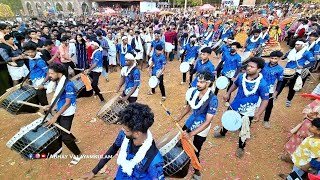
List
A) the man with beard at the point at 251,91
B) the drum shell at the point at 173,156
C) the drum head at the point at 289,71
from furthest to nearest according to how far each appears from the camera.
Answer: the drum head at the point at 289,71, the man with beard at the point at 251,91, the drum shell at the point at 173,156

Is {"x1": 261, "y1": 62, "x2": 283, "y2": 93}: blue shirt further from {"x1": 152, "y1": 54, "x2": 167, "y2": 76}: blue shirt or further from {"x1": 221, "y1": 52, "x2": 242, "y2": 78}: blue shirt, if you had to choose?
{"x1": 152, "y1": 54, "x2": 167, "y2": 76}: blue shirt

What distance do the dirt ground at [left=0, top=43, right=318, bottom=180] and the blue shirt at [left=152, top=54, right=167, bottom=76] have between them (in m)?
1.10

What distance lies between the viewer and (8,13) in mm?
30391

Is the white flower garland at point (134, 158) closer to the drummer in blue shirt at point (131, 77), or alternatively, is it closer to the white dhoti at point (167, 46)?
the drummer in blue shirt at point (131, 77)

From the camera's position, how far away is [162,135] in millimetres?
5422

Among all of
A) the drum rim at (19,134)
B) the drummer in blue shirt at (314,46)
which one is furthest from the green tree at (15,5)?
the drummer in blue shirt at (314,46)

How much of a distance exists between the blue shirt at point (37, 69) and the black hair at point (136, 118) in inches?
162

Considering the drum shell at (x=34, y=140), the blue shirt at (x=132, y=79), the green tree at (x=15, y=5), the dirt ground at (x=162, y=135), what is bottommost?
the dirt ground at (x=162, y=135)

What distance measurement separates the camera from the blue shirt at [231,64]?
244 inches

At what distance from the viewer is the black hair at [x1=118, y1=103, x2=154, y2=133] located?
2.18 metres

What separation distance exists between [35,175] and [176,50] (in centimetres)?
1014

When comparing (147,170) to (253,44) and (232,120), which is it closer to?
(232,120)

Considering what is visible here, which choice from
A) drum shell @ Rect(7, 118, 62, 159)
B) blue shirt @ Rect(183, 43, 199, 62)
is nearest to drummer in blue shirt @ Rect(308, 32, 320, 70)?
blue shirt @ Rect(183, 43, 199, 62)

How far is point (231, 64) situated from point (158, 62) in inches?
83.9
